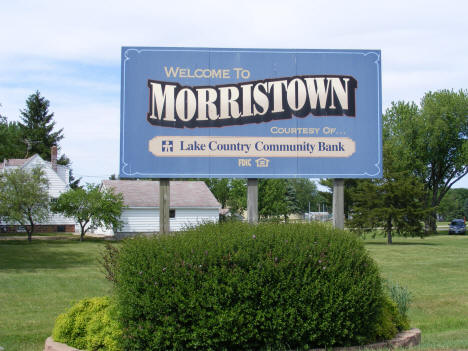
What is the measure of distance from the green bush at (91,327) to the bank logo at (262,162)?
13.0 ft

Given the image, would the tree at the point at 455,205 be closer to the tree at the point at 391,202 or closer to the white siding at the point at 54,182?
the tree at the point at 391,202

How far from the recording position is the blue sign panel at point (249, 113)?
32.7ft

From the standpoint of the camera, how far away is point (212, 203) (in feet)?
166

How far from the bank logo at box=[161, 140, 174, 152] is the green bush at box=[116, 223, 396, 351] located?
344 cm

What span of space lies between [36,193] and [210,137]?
118ft

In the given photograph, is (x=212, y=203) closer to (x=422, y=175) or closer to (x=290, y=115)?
(x=422, y=175)

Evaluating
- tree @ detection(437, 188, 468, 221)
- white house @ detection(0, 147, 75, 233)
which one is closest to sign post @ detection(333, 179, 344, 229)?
white house @ detection(0, 147, 75, 233)

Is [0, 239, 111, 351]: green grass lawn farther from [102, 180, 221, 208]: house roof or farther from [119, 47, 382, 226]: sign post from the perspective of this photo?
[102, 180, 221, 208]: house roof

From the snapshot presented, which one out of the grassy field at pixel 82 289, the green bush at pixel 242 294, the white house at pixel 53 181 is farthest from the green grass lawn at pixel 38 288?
the white house at pixel 53 181

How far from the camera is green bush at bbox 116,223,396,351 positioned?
628 cm

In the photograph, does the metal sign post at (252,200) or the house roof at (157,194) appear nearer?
the metal sign post at (252,200)

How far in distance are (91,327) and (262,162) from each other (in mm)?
4597

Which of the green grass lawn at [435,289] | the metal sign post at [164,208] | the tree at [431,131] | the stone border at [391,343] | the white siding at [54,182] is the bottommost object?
the green grass lawn at [435,289]

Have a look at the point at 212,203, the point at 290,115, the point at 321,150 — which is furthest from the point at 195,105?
the point at 212,203
